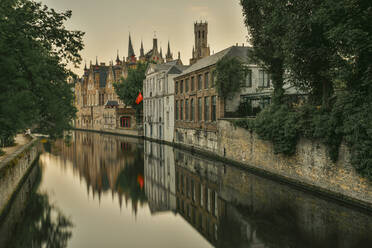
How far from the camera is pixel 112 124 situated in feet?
200

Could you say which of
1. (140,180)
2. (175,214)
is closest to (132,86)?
(140,180)

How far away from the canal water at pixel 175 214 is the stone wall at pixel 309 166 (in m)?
0.74

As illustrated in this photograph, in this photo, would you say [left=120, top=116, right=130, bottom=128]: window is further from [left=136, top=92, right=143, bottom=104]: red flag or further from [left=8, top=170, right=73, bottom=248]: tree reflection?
[left=8, top=170, right=73, bottom=248]: tree reflection

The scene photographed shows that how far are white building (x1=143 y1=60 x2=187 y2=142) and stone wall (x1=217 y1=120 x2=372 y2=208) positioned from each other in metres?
18.0

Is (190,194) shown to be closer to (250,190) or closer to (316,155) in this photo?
(250,190)

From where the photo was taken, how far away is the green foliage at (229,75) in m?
25.7

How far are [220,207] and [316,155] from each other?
5.41 metres

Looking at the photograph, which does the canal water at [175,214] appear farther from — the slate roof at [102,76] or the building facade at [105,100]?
the slate roof at [102,76]

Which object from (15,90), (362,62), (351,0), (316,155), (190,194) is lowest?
(190,194)

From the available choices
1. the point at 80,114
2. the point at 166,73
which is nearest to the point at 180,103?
the point at 166,73

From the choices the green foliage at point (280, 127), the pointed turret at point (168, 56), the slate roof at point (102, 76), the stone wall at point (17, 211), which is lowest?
the stone wall at point (17, 211)

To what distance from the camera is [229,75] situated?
1019 inches

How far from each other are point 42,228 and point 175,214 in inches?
201

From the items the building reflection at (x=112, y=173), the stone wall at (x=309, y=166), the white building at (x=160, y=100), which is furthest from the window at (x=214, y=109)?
the white building at (x=160, y=100)
